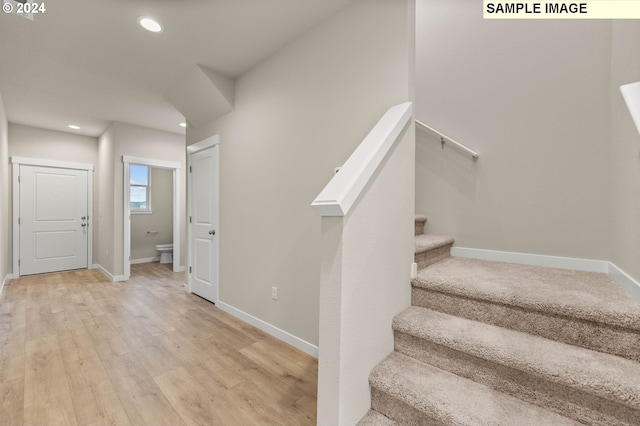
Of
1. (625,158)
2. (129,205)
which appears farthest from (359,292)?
(129,205)

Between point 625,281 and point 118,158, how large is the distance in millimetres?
6153

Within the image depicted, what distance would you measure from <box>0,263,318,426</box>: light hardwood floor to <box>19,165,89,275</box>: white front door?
1887 mm

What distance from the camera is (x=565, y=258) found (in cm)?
213

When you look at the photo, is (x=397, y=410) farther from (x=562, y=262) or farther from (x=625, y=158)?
(x=625, y=158)

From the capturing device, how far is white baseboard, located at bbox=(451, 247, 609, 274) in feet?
6.60

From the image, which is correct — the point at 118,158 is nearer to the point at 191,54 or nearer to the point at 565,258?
the point at 191,54

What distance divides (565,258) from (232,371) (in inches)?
104

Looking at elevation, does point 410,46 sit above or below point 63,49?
below

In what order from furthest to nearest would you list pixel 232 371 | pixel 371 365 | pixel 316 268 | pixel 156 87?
pixel 156 87
pixel 316 268
pixel 232 371
pixel 371 365

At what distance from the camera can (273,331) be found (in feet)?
8.58

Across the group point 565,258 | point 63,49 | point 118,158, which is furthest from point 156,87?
point 565,258

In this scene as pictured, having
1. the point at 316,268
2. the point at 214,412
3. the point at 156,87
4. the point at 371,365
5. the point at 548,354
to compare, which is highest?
the point at 156,87

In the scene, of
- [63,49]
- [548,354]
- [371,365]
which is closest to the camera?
[548,354]

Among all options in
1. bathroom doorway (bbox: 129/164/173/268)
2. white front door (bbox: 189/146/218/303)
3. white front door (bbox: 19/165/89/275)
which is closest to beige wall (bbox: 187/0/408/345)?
white front door (bbox: 189/146/218/303)
